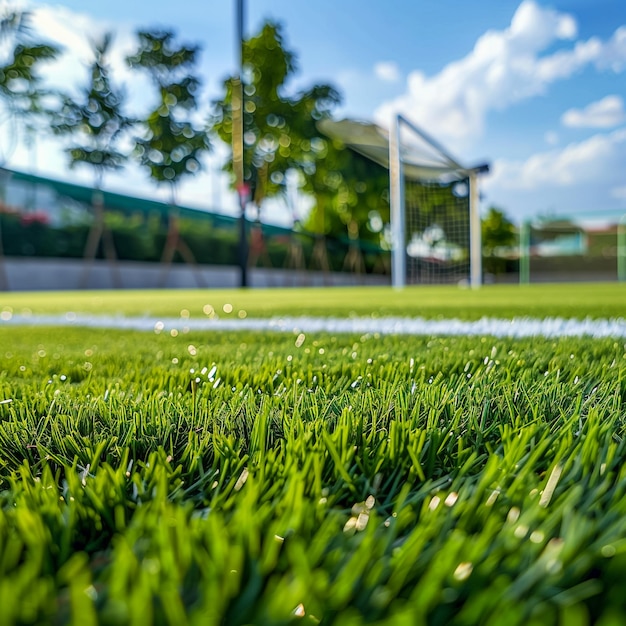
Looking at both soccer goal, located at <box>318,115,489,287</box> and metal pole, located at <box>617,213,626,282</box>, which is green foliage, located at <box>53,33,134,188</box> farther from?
metal pole, located at <box>617,213,626,282</box>

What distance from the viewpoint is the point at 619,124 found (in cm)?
1588

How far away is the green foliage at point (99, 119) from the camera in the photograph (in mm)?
14203

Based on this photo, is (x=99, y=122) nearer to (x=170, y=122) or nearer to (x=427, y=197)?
(x=170, y=122)

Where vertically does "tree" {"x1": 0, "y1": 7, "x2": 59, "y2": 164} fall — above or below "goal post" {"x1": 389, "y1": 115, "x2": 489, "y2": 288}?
above

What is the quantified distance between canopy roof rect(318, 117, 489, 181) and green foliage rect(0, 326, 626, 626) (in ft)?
32.2

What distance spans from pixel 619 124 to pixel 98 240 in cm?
1440

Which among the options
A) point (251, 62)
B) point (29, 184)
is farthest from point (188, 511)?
point (251, 62)

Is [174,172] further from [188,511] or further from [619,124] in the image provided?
[188,511]

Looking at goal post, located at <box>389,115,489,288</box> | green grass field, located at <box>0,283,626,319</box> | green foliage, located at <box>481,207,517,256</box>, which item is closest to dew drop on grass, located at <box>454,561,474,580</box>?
green grass field, located at <box>0,283,626,319</box>

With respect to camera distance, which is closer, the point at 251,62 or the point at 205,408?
the point at 205,408

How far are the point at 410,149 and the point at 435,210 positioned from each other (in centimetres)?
211

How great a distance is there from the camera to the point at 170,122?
15.6m

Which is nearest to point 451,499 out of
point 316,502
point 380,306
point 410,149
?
point 316,502

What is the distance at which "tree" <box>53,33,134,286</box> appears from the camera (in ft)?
45.9
